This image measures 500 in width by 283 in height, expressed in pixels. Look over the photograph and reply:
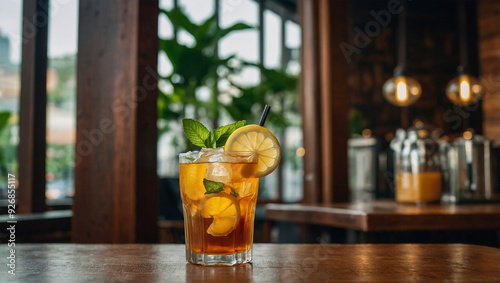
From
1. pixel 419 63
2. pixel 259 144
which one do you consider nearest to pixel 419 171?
pixel 259 144

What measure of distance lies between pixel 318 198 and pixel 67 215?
1.55 m

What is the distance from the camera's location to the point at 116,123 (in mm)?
2090

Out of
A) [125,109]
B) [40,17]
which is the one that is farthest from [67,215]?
[40,17]

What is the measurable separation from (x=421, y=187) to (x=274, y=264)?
1.83 meters

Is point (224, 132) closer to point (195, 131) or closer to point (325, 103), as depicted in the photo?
point (195, 131)

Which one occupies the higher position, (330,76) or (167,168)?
(330,76)

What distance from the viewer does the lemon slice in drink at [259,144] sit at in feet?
3.11

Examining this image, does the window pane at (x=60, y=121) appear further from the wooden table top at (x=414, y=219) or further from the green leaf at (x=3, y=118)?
the wooden table top at (x=414, y=219)

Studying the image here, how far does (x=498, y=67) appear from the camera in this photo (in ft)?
20.3

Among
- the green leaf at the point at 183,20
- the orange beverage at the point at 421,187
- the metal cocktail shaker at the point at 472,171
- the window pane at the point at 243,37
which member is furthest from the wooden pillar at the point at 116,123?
the window pane at the point at 243,37

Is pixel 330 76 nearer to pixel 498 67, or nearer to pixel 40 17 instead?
pixel 40 17

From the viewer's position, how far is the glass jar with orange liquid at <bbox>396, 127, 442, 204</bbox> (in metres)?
2.56

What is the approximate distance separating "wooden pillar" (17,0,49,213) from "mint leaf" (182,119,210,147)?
1630mm

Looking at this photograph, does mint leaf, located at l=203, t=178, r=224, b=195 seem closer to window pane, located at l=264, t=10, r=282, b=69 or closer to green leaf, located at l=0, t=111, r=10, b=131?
green leaf, located at l=0, t=111, r=10, b=131
